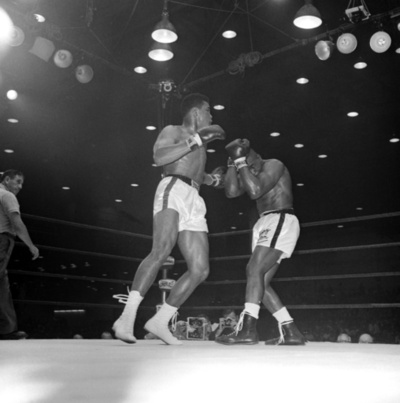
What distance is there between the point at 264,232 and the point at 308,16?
1978 millimetres

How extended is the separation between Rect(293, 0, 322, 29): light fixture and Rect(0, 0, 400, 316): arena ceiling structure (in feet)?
1.29

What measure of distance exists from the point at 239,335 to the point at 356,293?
20.7 ft

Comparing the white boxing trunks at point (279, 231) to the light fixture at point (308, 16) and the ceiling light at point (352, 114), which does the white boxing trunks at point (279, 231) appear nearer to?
the light fixture at point (308, 16)

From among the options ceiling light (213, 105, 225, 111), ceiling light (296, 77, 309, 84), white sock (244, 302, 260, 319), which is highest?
ceiling light (296, 77, 309, 84)

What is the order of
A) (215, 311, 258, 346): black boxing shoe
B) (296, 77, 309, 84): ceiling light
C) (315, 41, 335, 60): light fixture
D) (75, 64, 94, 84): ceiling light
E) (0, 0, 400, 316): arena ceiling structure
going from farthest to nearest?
(296, 77, 309, 84): ceiling light → (75, 64, 94, 84): ceiling light → (0, 0, 400, 316): arena ceiling structure → (315, 41, 335, 60): light fixture → (215, 311, 258, 346): black boxing shoe

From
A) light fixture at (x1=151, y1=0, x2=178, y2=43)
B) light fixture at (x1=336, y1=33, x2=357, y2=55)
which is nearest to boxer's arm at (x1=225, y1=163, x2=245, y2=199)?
light fixture at (x1=151, y1=0, x2=178, y2=43)

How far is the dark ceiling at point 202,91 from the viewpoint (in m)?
4.95

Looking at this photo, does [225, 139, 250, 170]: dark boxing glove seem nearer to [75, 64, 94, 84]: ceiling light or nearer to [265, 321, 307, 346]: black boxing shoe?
[265, 321, 307, 346]: black boxing shoe

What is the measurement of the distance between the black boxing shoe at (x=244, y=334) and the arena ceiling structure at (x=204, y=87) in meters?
2.70

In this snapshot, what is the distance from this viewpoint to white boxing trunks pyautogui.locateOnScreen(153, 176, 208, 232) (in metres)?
2.50

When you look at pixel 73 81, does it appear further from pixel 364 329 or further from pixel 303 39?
pixel 364 329

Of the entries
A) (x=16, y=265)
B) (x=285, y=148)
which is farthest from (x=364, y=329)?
(x=16, y=265)

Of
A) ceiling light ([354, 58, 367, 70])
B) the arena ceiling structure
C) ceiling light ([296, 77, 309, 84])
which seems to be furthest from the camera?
ceiling light ([296, 77, 309, 84])

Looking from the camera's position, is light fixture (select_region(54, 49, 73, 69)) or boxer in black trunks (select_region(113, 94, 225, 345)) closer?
boxer in black trunks (select_region(113, 94, 225, 345))
